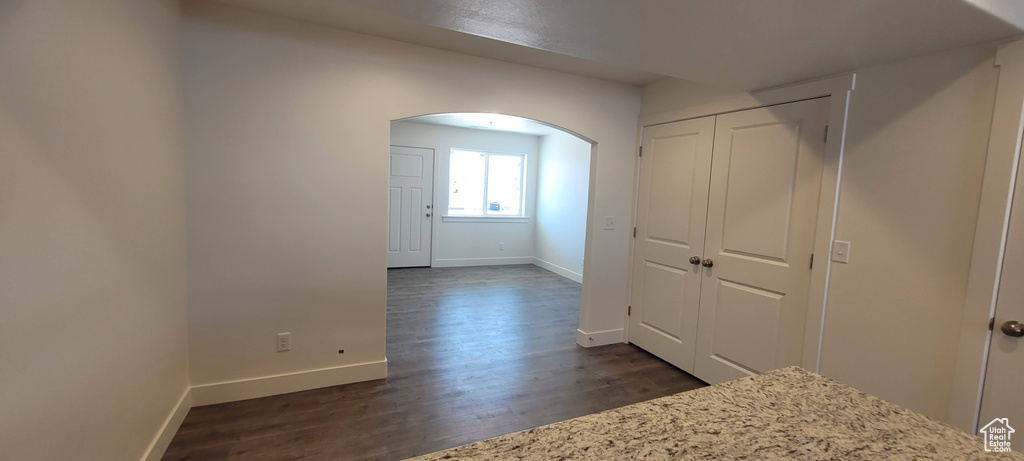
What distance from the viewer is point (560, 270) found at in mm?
6453

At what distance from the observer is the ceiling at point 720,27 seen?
4.69ft

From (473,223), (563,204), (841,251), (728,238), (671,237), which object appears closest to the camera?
(841,251)

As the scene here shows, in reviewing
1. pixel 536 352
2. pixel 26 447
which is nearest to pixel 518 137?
pixel 536 352

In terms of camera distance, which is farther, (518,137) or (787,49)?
(518,137)

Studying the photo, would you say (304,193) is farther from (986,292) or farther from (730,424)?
(986,292)

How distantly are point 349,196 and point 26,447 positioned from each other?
1.72 meters

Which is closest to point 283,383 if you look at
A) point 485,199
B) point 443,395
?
point 443,395

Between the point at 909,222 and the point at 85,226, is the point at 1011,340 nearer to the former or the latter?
the point at 909,222

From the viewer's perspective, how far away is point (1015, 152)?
1519 mm

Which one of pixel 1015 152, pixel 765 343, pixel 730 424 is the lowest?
pixel 765 343

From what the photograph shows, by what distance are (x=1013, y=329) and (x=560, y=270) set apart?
5067 millimetres

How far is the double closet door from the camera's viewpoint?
90.9 inches

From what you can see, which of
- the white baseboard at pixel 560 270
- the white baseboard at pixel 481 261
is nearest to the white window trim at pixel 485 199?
the white baseboard at pixel 481 261

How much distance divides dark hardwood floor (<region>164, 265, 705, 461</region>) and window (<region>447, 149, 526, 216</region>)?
2.94 m
